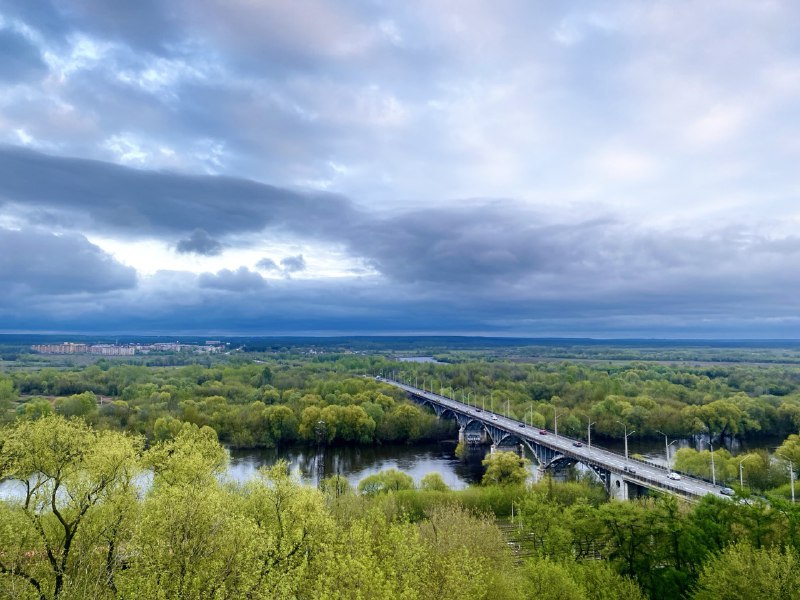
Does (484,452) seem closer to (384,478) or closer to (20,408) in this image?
(384,478)

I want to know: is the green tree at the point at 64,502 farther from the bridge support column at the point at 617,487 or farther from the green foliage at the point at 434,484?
the bridge support column at the point at 617,487

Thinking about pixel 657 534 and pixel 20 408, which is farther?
pixel 20 408

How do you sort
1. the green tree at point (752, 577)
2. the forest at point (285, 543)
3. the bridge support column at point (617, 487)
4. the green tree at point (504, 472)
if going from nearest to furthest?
the forest at point (285, 543)
the green tree at point (752, 577)
the bridge support column at point (617, 487)
the green tree at point (504, 472)

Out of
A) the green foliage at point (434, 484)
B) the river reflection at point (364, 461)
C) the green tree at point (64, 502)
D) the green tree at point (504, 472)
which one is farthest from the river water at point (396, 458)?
the green tree at point (64, 502)

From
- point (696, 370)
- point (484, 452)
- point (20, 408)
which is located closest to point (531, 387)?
point (484, 452)

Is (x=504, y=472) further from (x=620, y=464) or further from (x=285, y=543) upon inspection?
(x=285, y=543)

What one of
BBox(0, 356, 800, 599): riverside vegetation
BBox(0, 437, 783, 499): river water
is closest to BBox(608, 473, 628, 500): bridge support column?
BBox(0, 356, 800, 599): riverside vegetation

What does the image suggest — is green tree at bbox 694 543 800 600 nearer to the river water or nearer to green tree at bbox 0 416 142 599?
green tree at bbox 0 416 142 599

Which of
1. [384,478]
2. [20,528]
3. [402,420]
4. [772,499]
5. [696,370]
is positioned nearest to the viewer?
[20,528]
